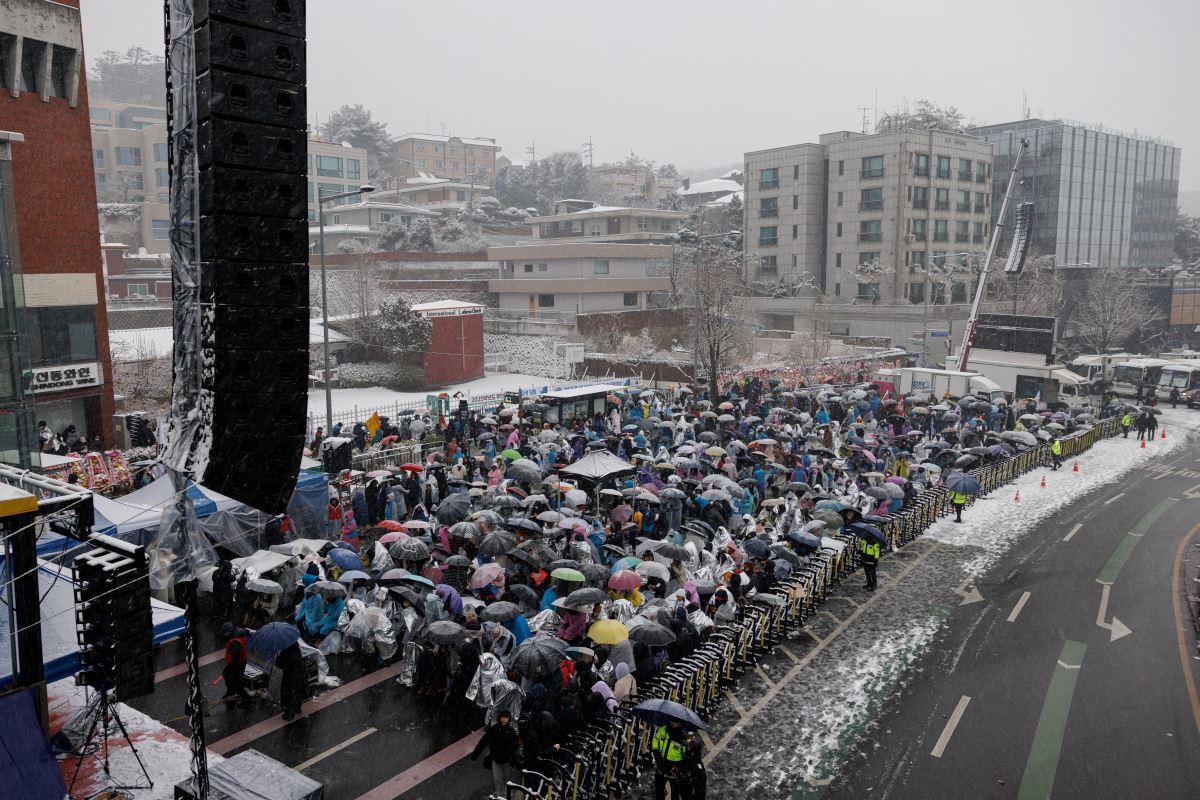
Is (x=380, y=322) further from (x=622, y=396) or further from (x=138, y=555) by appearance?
(x=138, y=555)

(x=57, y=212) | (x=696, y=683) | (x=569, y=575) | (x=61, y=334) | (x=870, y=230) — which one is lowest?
(x=696, y=683)

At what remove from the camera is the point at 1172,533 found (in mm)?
21047

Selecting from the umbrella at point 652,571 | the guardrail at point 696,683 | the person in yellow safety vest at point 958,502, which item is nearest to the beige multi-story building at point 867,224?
the person in yellow safety vest at point 958,502

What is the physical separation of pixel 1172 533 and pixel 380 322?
3885 centimetres

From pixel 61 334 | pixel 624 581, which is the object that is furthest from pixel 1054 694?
pixel 61 334

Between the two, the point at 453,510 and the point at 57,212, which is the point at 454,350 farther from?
the point at 453,510

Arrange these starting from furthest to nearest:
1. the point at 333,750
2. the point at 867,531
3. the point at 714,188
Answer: the point at 714,188 < the point at 867,531 < the point at 333,750

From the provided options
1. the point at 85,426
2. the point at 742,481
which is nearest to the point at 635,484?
the point at 742,481

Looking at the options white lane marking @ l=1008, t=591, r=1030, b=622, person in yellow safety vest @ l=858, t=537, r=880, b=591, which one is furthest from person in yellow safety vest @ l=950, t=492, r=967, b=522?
person in yellow safety vest @ l=858, t=537, r=880, b=591

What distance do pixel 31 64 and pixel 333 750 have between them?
2536 centimetres

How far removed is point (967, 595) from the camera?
16.4 meters

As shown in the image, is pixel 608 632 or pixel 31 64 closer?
pixel 608 632

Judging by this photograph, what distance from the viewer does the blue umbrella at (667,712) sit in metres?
8.73

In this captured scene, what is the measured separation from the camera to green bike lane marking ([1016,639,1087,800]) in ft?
32.8
